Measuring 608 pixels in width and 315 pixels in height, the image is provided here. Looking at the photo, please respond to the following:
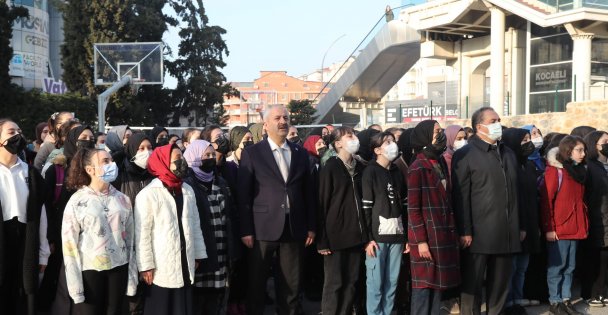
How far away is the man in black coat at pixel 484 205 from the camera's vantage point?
20.2 feet

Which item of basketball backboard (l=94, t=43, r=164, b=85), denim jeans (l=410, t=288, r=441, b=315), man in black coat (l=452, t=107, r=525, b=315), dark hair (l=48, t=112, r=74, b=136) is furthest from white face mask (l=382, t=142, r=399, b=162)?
basketball backboard (l=94, t=43, r=164, b=85)

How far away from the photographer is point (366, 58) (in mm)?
30266

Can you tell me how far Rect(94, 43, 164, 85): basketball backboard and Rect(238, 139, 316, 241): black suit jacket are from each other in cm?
2063

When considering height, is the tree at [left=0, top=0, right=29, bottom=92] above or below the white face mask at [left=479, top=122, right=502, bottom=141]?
above

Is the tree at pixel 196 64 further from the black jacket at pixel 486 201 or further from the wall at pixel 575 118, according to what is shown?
the black jacket at pixel 486 201

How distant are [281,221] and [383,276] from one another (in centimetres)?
113

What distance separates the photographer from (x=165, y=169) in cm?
532

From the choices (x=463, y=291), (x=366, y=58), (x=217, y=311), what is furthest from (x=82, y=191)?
(x=366, y=58)

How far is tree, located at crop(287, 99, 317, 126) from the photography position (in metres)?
32.3

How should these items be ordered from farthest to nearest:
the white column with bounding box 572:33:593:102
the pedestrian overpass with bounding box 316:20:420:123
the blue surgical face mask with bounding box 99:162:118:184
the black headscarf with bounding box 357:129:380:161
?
the pedestrian overpass with bounding box 316:20:420:123 → the white column with bounding box 572:33:593:102 → the black headscarf with bounding box 357:129:380:161 → the blue surgical face mask with bounding box 99:162:118:184

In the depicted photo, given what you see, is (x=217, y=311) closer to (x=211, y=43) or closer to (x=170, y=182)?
(x=170, y=182)

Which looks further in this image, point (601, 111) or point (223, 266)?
point (601, 111)

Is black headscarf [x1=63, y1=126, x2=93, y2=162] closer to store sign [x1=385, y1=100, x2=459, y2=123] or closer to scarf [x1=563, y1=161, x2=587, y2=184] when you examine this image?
scarf [x1=563, y1=161, x2=587, y2=184]

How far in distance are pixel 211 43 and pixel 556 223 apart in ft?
111
